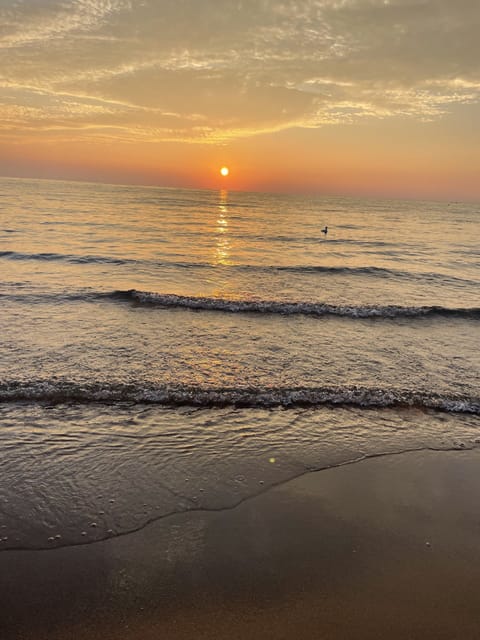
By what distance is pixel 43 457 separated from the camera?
6871mm

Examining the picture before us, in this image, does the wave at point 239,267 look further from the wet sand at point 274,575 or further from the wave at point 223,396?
the wet sand at point 274,575

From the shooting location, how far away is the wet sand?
4098 mm

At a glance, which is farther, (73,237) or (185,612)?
(73,237)

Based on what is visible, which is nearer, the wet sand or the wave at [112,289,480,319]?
the wet sand

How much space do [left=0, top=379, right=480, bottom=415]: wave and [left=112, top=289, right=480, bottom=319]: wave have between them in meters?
7.49

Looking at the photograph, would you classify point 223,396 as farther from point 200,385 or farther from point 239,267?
point 239,267

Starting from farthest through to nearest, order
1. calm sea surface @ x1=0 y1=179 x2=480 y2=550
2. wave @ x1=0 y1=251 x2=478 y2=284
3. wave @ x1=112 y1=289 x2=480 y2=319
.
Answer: wave @ x1=0 y1=251 x2=478 y2=284
wave @ x1=112 y1=289 x2=480 y2=319
calm sea surface @ x1=0 y1=179 x2=480 y2=550

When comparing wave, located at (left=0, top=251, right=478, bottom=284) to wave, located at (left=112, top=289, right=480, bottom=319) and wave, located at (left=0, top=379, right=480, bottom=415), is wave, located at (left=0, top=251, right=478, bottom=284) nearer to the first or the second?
wave, located at (left=112, top=289, right=480, bottom=319)

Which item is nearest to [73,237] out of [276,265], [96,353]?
[276,265]

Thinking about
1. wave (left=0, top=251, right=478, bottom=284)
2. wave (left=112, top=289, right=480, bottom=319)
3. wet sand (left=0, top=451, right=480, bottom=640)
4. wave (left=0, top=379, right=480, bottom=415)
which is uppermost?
wave (left=0, top=251, right=478, bottom=284)

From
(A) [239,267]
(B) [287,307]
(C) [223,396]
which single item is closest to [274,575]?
(C) [223,396]

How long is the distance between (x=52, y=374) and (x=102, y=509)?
529 cm

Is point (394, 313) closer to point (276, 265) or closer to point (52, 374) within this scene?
point (276, 265)

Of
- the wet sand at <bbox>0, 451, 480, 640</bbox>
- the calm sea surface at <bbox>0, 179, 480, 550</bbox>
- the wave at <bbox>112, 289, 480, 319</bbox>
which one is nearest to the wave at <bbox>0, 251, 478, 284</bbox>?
the calm sea surface at <bbox>0, 179, 480, 550</bbox>
